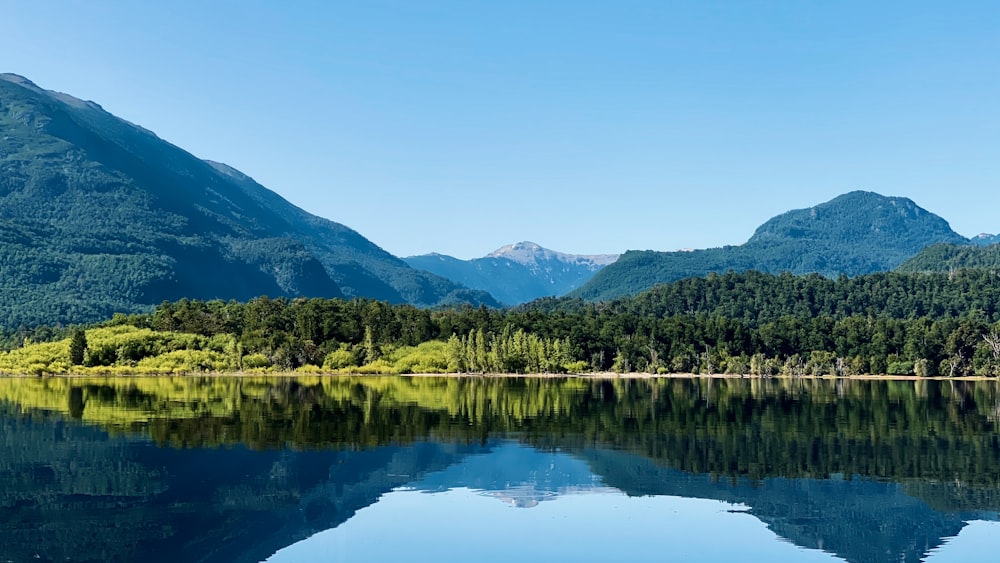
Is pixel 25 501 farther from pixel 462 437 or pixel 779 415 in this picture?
pixel 779 415

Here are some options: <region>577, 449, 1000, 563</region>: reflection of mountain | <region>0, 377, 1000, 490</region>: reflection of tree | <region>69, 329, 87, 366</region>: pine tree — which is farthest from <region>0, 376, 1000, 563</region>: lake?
<region>69, 329, 87, 366</region>: pine tree

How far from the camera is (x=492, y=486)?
4825 cm

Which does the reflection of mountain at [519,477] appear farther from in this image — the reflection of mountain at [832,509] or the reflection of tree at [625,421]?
the reflection of tree at [625,421]

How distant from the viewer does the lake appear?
3619 cm

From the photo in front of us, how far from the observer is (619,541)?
37.1 metres

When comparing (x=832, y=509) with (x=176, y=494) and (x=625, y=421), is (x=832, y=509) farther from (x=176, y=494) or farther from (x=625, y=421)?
(x=625, y=421)

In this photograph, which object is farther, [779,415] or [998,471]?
[779,415]

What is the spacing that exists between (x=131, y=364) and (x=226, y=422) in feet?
366

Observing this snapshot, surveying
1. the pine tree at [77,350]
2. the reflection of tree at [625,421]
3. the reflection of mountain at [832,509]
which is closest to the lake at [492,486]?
the reflection of mountain at [832,509]

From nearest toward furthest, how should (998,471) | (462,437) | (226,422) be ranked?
(998,471) → (462,437) → (226,422)

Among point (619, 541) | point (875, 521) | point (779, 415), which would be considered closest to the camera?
point (619, 541)

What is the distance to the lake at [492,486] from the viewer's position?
36188mm

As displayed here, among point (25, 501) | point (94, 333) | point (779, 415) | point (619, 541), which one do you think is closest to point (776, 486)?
point (619, 541)

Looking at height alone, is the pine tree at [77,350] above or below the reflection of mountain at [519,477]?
above
